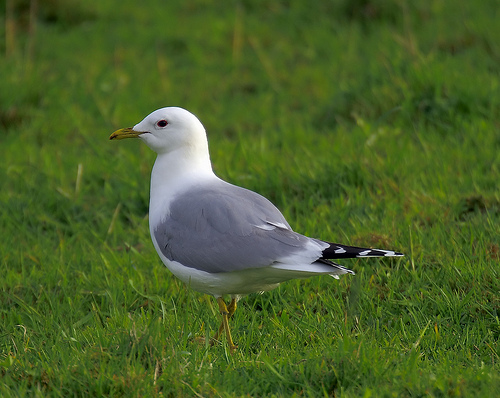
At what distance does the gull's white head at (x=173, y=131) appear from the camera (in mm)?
4391

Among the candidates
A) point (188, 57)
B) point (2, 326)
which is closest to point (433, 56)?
point (188, 57)

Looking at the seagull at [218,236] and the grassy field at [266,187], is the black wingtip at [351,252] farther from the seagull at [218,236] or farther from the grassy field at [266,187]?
the grassy field at [266,187]

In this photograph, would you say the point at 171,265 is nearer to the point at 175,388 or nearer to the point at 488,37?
the point at 175,388

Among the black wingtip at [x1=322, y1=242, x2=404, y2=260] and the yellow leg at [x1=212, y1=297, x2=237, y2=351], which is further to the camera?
the yellow leg at [x1=212, y1=297, x2=237, y2=351]

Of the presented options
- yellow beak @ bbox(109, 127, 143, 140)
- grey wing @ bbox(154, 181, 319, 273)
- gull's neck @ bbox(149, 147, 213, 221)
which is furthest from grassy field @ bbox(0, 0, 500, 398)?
yellow beak @ bbox(109, 127, 143, 140)

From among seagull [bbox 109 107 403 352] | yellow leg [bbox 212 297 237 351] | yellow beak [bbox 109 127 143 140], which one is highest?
yellow beak [bbox 109 127 143 140]

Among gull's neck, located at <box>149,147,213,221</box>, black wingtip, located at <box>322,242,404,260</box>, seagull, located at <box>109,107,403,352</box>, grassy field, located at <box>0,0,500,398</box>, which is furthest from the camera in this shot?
gull's neck, located at <box>149,147,213,221</box>

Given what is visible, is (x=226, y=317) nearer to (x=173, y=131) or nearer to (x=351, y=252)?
(x=351, y=252)

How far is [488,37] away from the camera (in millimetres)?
8008

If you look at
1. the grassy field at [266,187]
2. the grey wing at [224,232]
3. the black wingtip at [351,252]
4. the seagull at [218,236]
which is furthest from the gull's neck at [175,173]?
the black wingtip at [351,252]

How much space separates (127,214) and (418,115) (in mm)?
2592

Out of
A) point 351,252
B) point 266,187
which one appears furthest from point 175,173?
point 266,187

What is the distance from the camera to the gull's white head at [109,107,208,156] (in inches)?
173

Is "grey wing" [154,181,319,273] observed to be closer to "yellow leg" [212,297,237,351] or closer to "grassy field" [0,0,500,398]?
"yellow leg" [212,297,237,351]
